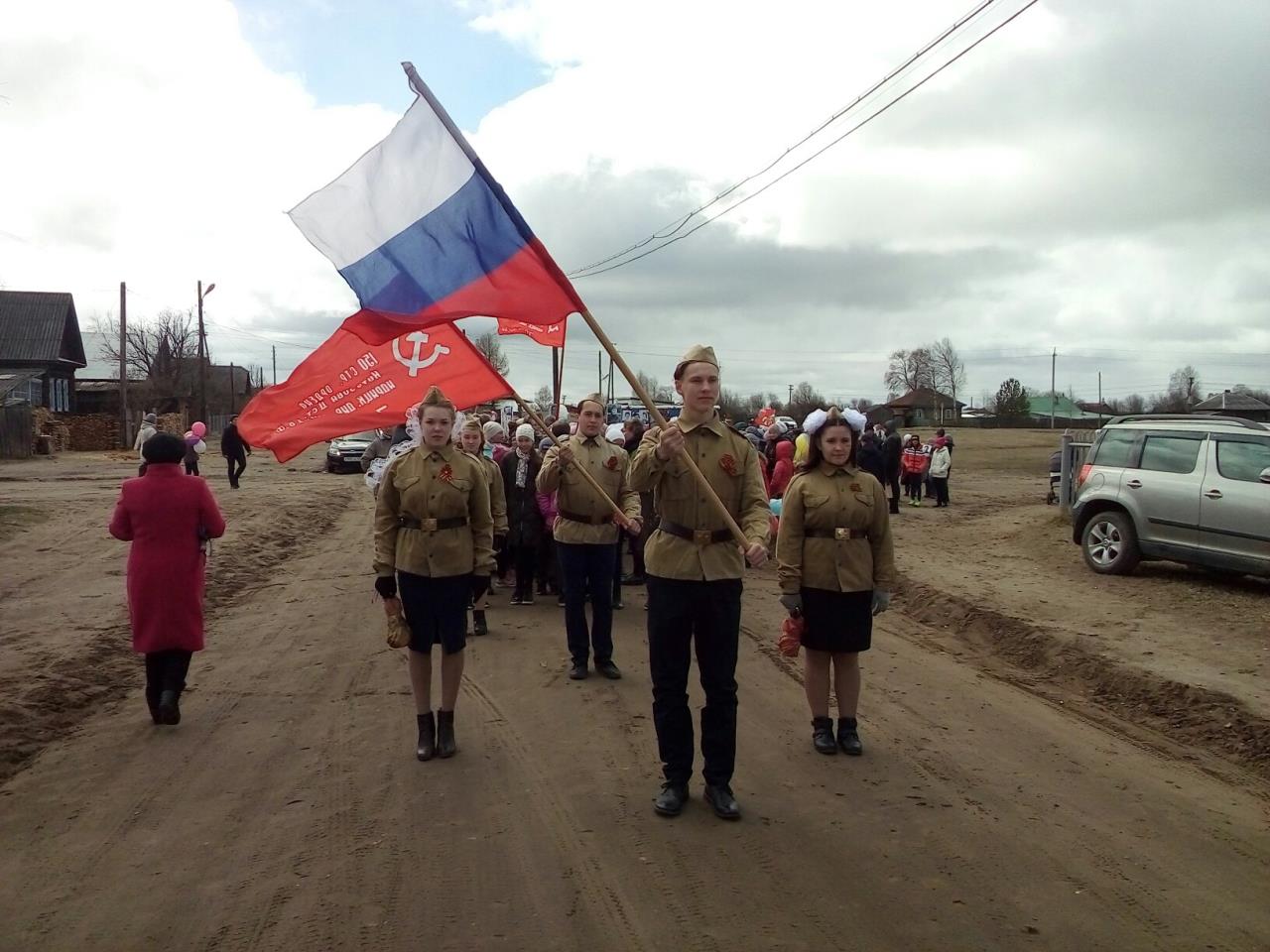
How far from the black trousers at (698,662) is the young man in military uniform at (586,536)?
7.49 feet

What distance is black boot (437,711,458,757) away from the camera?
533 cm

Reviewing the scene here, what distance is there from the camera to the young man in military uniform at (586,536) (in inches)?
278

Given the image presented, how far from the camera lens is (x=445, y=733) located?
5.36m

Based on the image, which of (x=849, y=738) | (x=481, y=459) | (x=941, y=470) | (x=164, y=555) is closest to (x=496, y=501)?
(x=481, y=459)

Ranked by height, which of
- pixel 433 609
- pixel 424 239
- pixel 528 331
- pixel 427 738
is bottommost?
pixel 427 738

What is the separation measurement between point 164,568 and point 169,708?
86cm

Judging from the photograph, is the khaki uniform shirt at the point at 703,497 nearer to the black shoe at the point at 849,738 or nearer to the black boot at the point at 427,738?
the black shoe at the point at 849,738

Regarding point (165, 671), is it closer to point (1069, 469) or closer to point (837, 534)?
point (837, 534)

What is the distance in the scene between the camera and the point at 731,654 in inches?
178

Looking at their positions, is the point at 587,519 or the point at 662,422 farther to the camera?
the point at 587,519

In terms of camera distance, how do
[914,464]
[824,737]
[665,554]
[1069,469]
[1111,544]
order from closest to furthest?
[665,554]
[824,737]
[1111,544]
[1069,469]
[914,464]

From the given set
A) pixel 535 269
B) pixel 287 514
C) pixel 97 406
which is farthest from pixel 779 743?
pixel 97 406

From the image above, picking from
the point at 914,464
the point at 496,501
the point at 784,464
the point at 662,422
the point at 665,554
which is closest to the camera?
the point at 662,422

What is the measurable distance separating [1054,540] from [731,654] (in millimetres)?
10600
